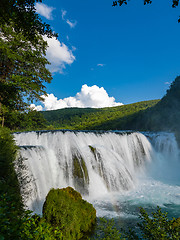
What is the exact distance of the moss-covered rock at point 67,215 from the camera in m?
5.25

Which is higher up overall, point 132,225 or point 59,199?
point 59,199

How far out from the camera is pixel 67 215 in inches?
219

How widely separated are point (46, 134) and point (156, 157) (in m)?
16.0

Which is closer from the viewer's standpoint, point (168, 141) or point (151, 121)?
point (168, 141)

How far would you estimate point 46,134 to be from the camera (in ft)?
43.4

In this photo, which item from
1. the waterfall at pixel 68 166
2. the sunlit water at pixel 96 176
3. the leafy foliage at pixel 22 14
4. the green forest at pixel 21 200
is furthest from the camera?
the waterfall at pixel 68 166

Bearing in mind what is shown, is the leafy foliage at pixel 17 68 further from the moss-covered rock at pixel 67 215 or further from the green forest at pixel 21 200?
the moss-covered rock at pixel 67 215

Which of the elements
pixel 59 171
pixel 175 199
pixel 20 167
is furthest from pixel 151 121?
pixel 20 167

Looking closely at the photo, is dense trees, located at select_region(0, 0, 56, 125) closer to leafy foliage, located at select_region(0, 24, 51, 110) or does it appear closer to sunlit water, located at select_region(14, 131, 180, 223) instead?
leafy foliage, located at select_region(0, 24, 51, 110)

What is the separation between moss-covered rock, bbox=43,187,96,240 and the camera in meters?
5.25

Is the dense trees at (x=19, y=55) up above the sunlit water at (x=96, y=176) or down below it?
above

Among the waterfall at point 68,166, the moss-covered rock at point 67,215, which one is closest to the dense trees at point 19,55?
the waterfall at point 68,166

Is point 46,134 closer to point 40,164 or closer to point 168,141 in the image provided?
point 40,164

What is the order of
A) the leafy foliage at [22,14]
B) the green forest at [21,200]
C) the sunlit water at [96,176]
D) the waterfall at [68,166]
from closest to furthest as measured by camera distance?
the green forest at [21,200], the leafy foliage at [22,14], the sunlit water at [96,176], the waterfall at [68,166]
